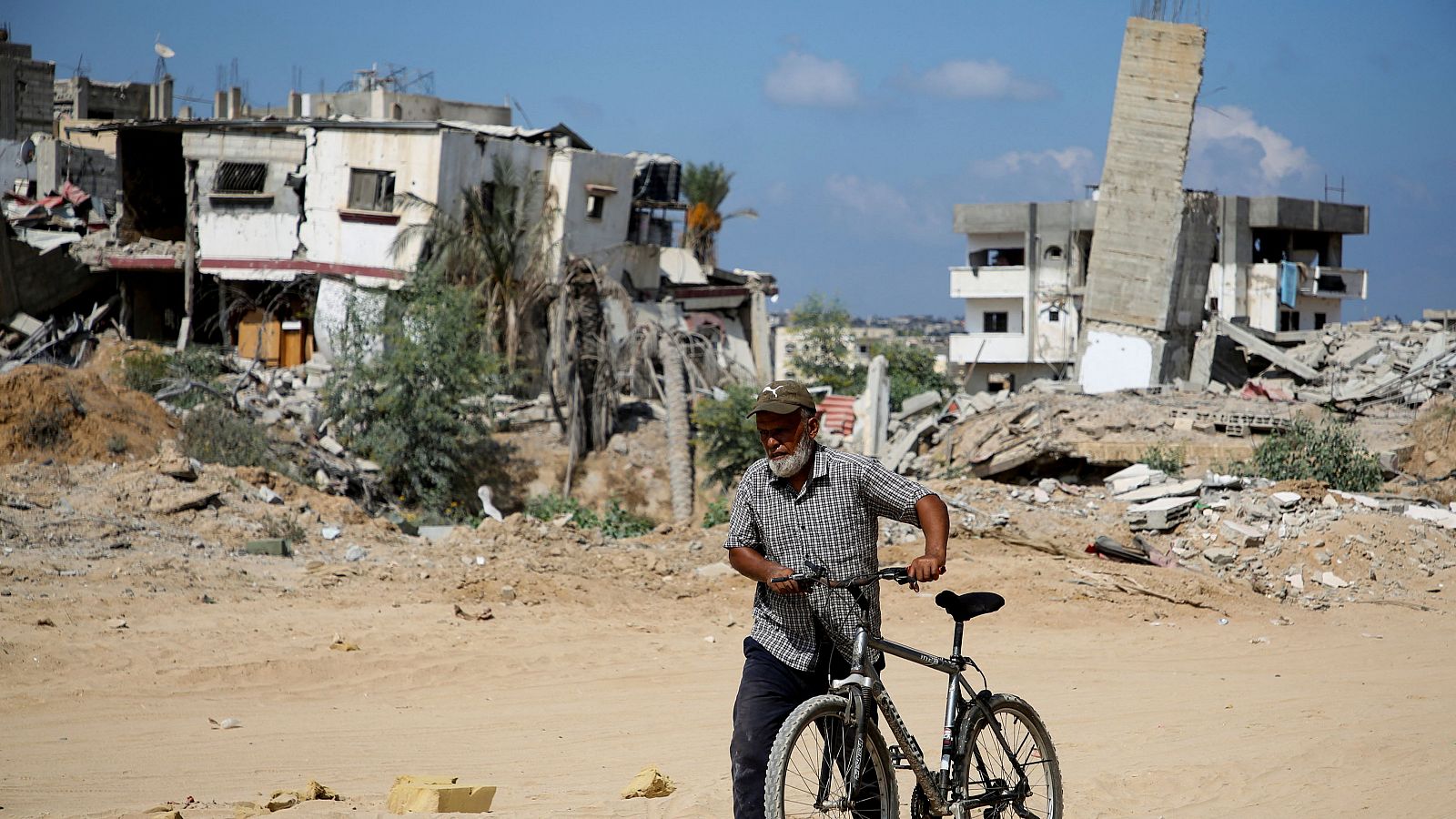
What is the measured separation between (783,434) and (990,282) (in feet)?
170

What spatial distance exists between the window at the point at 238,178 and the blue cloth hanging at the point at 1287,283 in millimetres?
36536

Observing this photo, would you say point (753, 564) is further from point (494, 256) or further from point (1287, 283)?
point (1287, 283)

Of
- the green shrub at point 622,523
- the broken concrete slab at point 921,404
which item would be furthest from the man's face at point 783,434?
the broken concrete slab at point 921,404

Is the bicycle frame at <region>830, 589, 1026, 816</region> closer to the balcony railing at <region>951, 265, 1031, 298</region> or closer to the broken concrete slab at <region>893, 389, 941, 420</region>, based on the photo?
the broken concrete slab at <region>893, 389, 941, 420</region>

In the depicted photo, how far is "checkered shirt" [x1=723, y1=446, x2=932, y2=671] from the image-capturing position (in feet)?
15.4

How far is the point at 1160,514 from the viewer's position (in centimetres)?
1495

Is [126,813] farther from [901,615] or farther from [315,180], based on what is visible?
[315,180]

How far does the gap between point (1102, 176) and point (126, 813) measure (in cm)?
2486

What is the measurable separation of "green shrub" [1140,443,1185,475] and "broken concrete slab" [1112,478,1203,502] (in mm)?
1391

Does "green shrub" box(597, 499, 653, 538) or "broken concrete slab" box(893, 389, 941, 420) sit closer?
"green shrub" box(597, 499, 653, 538)

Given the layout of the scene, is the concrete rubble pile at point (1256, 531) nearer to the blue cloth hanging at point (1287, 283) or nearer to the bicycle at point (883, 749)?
the bicycle at point (883, 749)

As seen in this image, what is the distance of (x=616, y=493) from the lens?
24.5 m

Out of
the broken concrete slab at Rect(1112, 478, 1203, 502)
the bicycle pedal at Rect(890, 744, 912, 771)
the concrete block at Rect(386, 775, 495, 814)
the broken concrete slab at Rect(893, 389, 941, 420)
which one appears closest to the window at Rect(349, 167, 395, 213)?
the broken concrete slab at Rect(893, 389, 941, 420)

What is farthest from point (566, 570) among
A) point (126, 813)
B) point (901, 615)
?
point (126, 813)
